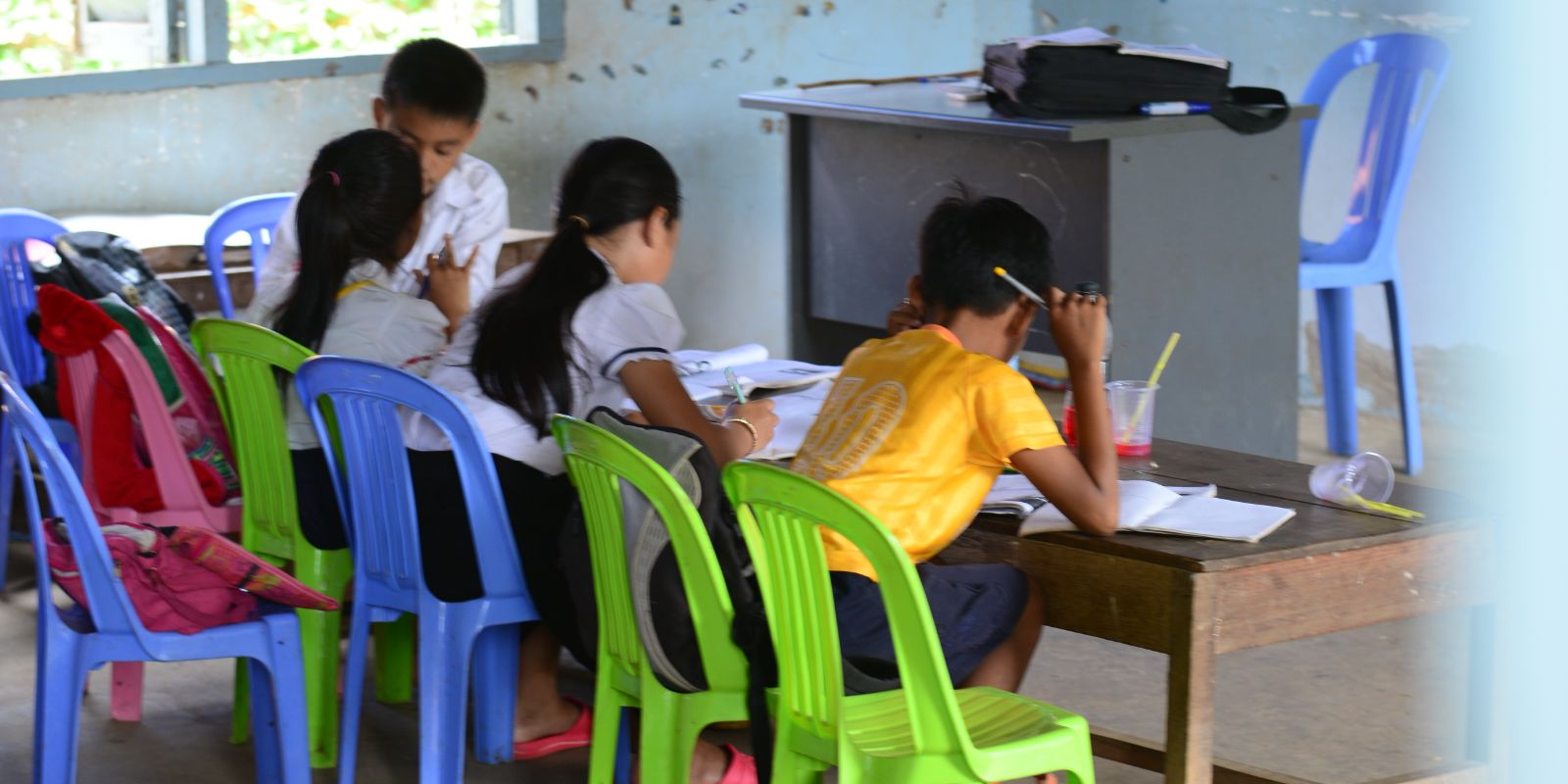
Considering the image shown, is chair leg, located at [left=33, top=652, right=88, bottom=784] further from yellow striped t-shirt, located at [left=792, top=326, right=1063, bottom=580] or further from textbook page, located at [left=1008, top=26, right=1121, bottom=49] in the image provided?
textbook page, located at [left=1008, top=26, right=1121, bottom=49]

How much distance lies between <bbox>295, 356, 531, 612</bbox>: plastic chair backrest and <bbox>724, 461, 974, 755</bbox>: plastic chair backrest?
574 mm

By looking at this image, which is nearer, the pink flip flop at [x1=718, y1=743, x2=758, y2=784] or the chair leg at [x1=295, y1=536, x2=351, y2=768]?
the pink flip flop at [x1=718, y1=743, x2=758, y2=784]

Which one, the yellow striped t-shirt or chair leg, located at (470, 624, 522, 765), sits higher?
the yellow striped t-shirt

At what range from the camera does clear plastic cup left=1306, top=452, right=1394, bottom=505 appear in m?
1.95

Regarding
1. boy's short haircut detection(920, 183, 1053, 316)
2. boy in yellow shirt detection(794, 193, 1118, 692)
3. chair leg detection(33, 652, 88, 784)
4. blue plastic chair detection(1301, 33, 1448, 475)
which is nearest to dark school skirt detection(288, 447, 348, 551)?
chair leg detection(33, 652, 88, 784)

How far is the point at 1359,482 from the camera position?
196 cm

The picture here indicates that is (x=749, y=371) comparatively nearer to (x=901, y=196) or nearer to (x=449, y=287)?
(x=449, y=287)

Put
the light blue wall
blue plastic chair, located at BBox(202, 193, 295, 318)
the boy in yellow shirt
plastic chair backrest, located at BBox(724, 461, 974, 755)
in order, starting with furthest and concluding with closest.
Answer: the light blue wall
blue plastic chair, located at BBox(202, 193, 295, 318)
the boy in yellow shirt
plastic chair backrest, located at BBox(724, 461, 974, 755)

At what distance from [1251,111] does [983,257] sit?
5.06 ft

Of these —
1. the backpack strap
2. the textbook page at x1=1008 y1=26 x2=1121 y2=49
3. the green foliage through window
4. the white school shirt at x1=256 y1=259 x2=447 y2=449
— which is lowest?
the white school shirt at x1=256 y1=259 x2=447 y2=449

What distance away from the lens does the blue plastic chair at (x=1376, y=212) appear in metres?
4.19

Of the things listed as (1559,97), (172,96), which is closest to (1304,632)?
(1559,97)

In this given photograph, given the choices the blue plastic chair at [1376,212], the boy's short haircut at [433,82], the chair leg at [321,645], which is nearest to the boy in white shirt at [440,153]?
the boy's short haircut at [433,82]

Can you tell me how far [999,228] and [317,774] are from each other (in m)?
1.30
